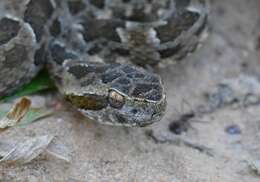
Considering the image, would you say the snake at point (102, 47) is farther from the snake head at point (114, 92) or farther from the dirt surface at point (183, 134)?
the dirt surface at point (183, 134)

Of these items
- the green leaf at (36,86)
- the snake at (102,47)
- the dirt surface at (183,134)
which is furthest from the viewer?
the green leaf at (36,86)

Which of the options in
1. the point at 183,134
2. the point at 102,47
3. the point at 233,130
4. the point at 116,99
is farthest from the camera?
the point at 102,47

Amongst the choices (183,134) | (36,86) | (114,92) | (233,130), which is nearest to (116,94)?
(114,92)

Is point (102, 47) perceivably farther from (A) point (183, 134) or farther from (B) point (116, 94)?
(A) point (183, 134)

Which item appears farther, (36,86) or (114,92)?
(36,86)

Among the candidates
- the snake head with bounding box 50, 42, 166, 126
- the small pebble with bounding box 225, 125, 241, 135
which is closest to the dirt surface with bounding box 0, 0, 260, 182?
the small pebble with bounding box 225, 125, 241, 135

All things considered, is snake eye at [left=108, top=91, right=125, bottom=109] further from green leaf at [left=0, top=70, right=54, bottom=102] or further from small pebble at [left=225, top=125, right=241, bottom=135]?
small pebble at [left=225, top=125, right=241, bottom=135]

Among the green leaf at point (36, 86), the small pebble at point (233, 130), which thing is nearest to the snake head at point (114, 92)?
the green leaf at point (36, 86)
